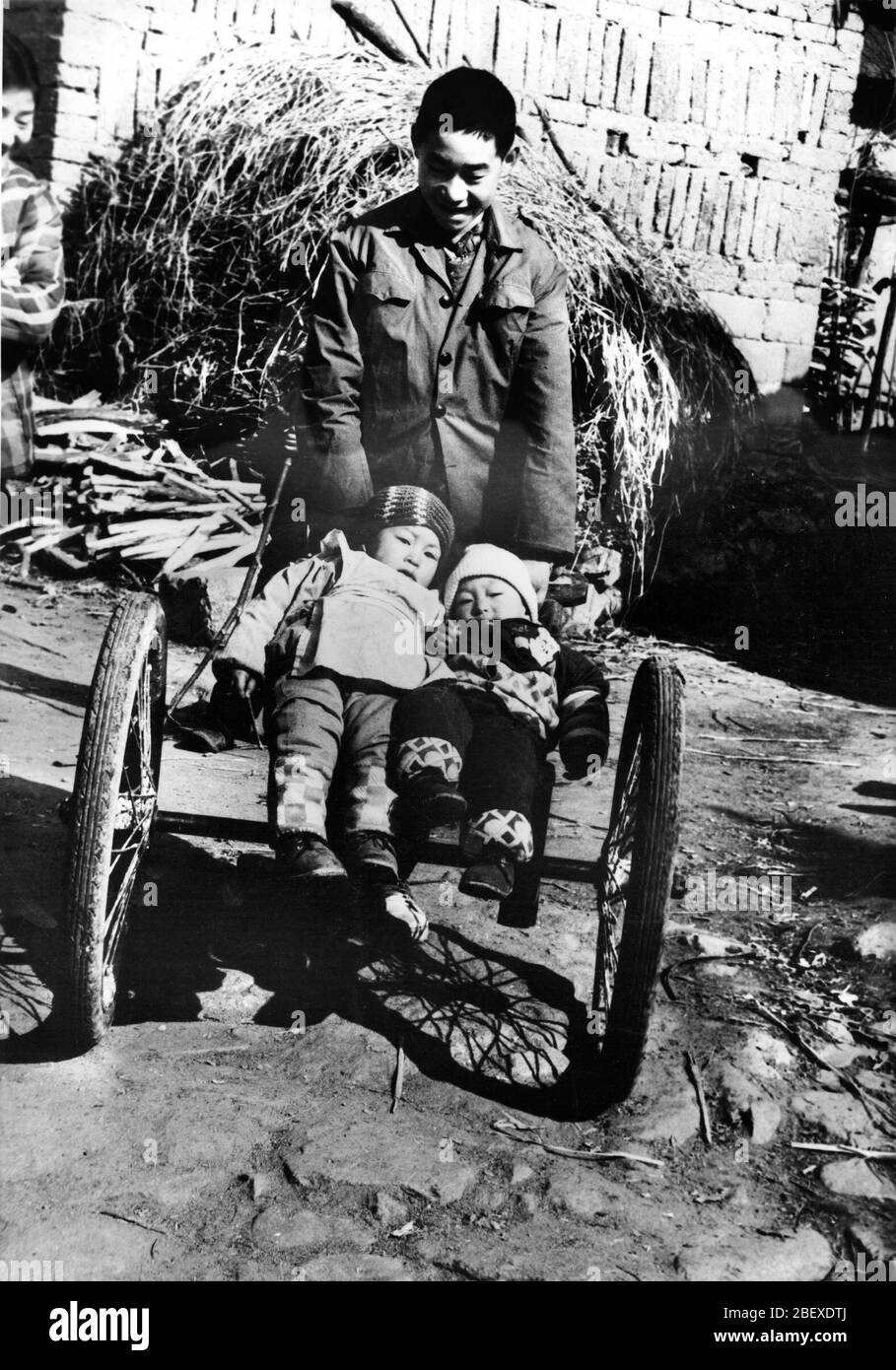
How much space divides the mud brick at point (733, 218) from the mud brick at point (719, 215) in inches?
0.8

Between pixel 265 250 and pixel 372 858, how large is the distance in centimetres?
488

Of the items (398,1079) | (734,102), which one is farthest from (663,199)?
(398,1079)

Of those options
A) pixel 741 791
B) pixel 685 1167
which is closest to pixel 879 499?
pixel 741 791

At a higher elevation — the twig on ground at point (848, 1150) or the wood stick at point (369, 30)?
the wood stick at point (369, 30)

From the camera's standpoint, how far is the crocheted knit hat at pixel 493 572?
2.91 m

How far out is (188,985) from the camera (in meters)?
2.89

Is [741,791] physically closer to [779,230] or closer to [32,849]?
[32,849]

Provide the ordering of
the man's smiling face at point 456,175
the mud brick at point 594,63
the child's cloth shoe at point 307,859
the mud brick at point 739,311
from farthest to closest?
the mud brick at point 739,311
the mud brick at point 594,63
the man's smiling face at point 456,175
the child's cloth shoe at point 307,859

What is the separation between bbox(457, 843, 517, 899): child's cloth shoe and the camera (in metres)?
2.42

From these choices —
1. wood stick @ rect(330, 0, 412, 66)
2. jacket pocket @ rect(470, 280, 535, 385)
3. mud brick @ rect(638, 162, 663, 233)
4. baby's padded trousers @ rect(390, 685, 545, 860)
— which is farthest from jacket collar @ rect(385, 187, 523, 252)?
mud brick @ rect(638, 162, 663, 233)

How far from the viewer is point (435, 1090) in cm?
258

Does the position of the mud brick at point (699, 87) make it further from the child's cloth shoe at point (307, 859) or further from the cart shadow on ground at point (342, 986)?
the child's cloth shoe at point (307, 859)

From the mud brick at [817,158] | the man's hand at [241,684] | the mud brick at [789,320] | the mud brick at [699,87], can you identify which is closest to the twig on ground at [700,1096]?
the man's hand at [241,684]
